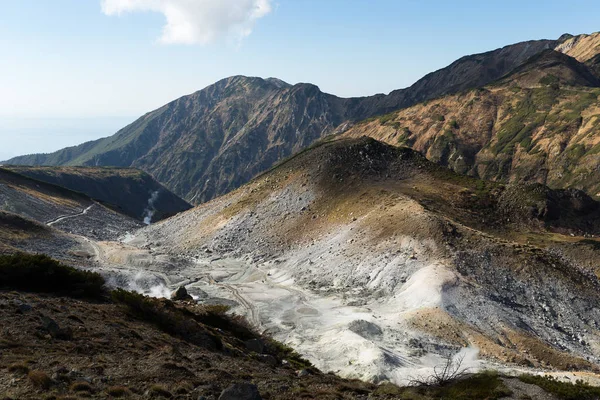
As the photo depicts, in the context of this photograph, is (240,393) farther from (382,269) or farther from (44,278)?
(382,269)

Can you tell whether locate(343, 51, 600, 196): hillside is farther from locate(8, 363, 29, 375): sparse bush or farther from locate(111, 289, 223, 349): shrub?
locate(8, 363, 29, 375): sparse bush

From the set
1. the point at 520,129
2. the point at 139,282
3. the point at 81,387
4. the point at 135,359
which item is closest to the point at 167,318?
the point at 135,359

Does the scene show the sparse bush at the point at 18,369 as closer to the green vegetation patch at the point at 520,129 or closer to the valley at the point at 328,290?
the valley at the point at 328,290

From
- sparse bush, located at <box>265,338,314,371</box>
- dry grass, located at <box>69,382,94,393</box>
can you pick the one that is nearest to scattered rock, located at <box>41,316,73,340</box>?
dry grass, located at <box>69,382,94,393</box>

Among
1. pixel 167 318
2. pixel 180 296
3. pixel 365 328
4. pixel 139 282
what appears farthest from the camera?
pixel 139 282

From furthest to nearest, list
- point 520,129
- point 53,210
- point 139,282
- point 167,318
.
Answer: point 520,129 → point 53,210 → point 139,282 → point 167,318

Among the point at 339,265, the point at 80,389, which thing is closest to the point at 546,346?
the point at 339,265

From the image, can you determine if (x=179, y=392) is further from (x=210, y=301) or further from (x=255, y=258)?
(x=255, y=258)
